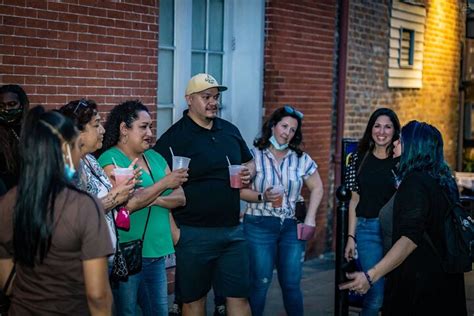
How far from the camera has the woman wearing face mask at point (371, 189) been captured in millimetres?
7199

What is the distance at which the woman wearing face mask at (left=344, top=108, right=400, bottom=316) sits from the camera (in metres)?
7.20

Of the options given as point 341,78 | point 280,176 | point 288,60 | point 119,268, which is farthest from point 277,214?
point 341,78

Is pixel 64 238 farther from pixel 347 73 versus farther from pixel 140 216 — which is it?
pixel 347 73

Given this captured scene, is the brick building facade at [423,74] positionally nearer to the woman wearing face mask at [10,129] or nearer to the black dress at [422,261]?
the black dress at [422,261]

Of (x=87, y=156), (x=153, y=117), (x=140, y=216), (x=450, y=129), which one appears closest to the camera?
(x=87, y=156)

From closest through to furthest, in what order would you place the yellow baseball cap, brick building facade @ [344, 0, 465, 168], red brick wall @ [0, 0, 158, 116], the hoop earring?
the hoop earring
the yellow baseball cap
red brick wall @ [0, 0, 158, 116]
brick building facade @ [344, 0, 465, 168]

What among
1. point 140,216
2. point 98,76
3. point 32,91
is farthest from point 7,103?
point 98,76

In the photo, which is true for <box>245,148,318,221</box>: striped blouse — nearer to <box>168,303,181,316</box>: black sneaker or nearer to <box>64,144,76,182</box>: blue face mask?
<box>168,303,181,316</box>: black sneaker

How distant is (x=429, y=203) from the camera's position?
5.01 m

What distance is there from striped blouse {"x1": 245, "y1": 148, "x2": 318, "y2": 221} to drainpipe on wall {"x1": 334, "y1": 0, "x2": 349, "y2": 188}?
3841mm

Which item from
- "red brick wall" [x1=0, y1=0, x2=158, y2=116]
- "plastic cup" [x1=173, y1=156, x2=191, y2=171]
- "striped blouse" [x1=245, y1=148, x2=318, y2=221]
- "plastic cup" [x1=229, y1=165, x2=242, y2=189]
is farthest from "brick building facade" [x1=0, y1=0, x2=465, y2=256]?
"plastic cup" [x1=229, y1=165, x2=242, y2=189]

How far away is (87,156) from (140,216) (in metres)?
0.62

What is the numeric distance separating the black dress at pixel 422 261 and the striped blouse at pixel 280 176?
2.17m

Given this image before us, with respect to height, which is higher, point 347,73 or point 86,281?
point 347,73
